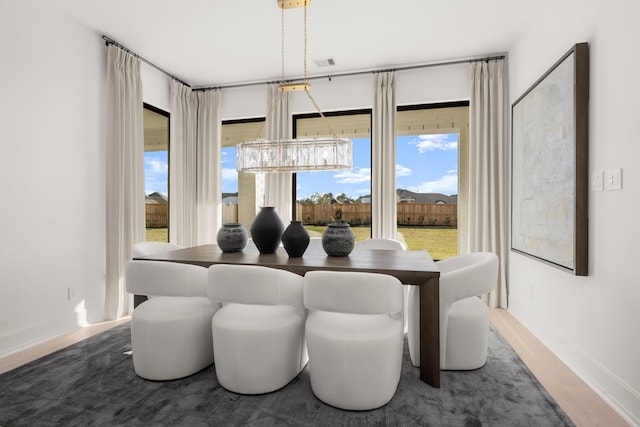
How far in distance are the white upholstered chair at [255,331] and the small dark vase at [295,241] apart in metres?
0.63

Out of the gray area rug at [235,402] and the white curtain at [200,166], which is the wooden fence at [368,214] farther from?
the gray area rug at [235,402]

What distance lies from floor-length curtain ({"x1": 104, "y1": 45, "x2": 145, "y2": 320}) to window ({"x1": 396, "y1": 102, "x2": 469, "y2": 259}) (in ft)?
10.3

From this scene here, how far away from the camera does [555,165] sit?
9.43 ft

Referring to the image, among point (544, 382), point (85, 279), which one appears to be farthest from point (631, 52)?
point (85, 279)

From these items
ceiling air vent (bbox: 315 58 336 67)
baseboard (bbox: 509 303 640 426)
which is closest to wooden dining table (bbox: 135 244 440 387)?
baseboard (bbox: 509 303 640 426)

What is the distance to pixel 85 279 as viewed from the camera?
362 cm

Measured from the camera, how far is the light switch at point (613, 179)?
2.12 m

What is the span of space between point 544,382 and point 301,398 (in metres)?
1.59

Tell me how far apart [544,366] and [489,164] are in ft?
7.65

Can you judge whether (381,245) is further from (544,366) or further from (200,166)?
(200,166)

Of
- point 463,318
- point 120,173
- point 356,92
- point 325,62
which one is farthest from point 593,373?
point 120,173

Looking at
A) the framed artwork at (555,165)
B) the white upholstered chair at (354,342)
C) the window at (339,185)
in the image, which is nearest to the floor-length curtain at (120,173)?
the window at (339,185)

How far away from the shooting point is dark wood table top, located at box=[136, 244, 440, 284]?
7.52ft

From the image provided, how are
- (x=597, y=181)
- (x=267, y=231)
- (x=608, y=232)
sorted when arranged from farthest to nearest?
(x=267, y=231), (x=597, y=181), (x=608, y=232)
